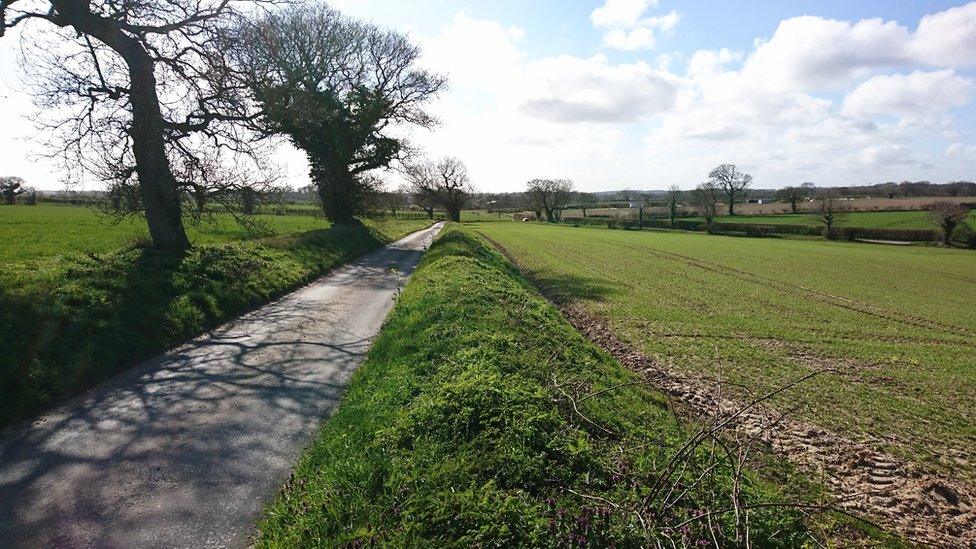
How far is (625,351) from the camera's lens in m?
11.2

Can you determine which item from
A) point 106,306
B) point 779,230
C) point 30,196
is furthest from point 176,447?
point 779,230

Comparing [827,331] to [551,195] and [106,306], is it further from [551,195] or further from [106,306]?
[551,195]

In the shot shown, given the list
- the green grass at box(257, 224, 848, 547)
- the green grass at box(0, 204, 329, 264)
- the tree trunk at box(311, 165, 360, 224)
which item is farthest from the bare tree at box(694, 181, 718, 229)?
the green grass at box(257, 224, 848, 547)

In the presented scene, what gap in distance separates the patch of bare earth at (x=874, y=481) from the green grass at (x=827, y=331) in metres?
0.49

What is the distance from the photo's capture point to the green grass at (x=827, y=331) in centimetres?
770

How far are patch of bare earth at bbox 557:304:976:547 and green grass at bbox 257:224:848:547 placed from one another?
0.86 m

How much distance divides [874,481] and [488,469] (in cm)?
527

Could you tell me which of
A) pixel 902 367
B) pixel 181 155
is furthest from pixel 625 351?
pixel 181 155

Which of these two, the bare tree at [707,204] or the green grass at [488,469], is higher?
the bare tree at [707,204]

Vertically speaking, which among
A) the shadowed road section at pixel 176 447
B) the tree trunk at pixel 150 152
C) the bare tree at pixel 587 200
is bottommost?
the shadowed road section at pixel 176 447

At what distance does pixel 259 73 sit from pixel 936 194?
398 ft

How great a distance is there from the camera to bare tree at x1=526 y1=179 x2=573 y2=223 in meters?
112

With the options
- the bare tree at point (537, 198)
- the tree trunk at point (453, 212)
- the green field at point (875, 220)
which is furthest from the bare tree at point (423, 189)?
the green field at point (875, 220)

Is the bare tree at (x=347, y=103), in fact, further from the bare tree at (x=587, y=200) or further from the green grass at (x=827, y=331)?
the bare tree at (x=587, y=200)
